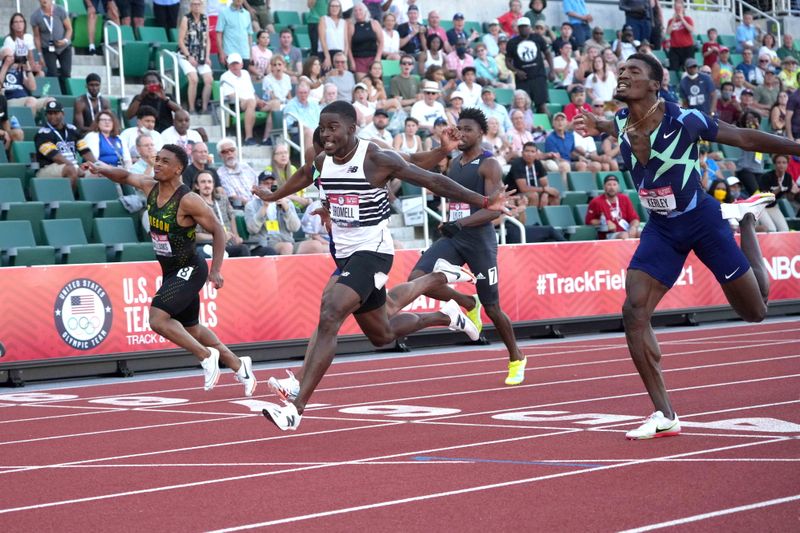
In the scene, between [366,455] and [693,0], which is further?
[693,0]

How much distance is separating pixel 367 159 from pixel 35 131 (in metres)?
9.80

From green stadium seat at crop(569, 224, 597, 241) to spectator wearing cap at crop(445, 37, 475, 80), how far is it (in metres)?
4.49

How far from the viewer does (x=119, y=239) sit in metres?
16.0

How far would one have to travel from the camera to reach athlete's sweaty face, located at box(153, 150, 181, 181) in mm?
11172

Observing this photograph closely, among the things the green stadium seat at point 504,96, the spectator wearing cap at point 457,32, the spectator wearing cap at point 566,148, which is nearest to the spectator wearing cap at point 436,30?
the spectator wearing cap at point 457,32

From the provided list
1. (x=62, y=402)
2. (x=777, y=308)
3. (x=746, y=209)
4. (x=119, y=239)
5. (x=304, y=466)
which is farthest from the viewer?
(x=777, y=308)

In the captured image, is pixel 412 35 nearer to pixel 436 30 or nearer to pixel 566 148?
pixel 436 30

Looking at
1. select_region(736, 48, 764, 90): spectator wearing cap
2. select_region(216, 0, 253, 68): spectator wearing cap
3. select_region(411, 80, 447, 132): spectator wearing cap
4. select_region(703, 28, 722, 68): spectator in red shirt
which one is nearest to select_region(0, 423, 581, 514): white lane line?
select_region(411, 80, 447, 132): spectator wearing cap

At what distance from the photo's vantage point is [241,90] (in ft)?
63.9

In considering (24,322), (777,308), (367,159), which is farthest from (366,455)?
(777,308)

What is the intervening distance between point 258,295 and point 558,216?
650cm

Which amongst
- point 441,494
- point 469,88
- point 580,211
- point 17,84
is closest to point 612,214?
point 580,211

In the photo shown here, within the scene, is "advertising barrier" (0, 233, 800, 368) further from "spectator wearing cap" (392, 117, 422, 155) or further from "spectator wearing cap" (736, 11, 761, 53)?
"spectator wearing cap" (736, 11, 761, 53)

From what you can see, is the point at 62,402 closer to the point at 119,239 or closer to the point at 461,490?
the point at 119,239
